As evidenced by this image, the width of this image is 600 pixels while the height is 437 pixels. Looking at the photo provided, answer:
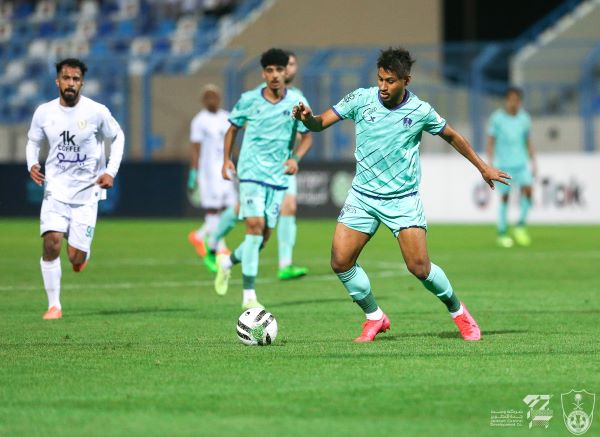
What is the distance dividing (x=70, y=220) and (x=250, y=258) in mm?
1606

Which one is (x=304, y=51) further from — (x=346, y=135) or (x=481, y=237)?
(x=481, y=237)

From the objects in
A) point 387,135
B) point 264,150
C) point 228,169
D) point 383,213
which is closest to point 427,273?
point 383,213

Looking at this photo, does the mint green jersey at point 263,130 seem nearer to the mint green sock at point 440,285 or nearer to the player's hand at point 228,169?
the player's hand at point 228,169

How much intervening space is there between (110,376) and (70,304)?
5.01 meters

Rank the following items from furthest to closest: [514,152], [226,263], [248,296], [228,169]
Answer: [514,152]
[226,263]
[228,169]
[248,296]

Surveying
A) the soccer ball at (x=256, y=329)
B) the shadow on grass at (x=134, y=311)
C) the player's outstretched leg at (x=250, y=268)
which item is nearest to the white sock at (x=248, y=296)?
the player's outstretched leg at (x=250, y=268)

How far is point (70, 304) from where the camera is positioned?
12633 mm

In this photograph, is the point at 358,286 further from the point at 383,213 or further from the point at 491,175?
the point at 491,175

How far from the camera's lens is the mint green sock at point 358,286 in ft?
31.2

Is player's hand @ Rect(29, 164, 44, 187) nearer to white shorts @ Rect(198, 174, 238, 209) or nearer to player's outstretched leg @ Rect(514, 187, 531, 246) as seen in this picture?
white shorts @ Rect(198, 174, 238, 209)

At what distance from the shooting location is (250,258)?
1181 cm

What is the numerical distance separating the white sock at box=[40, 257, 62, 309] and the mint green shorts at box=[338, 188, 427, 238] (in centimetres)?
320

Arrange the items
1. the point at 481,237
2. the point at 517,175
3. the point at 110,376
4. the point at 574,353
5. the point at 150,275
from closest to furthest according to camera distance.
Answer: the point at 110,376 → the point at 574,353 → the point at 150,275 → the point at 517,175 → the point at 481,237

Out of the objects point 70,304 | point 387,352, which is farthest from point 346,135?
point 387,352
